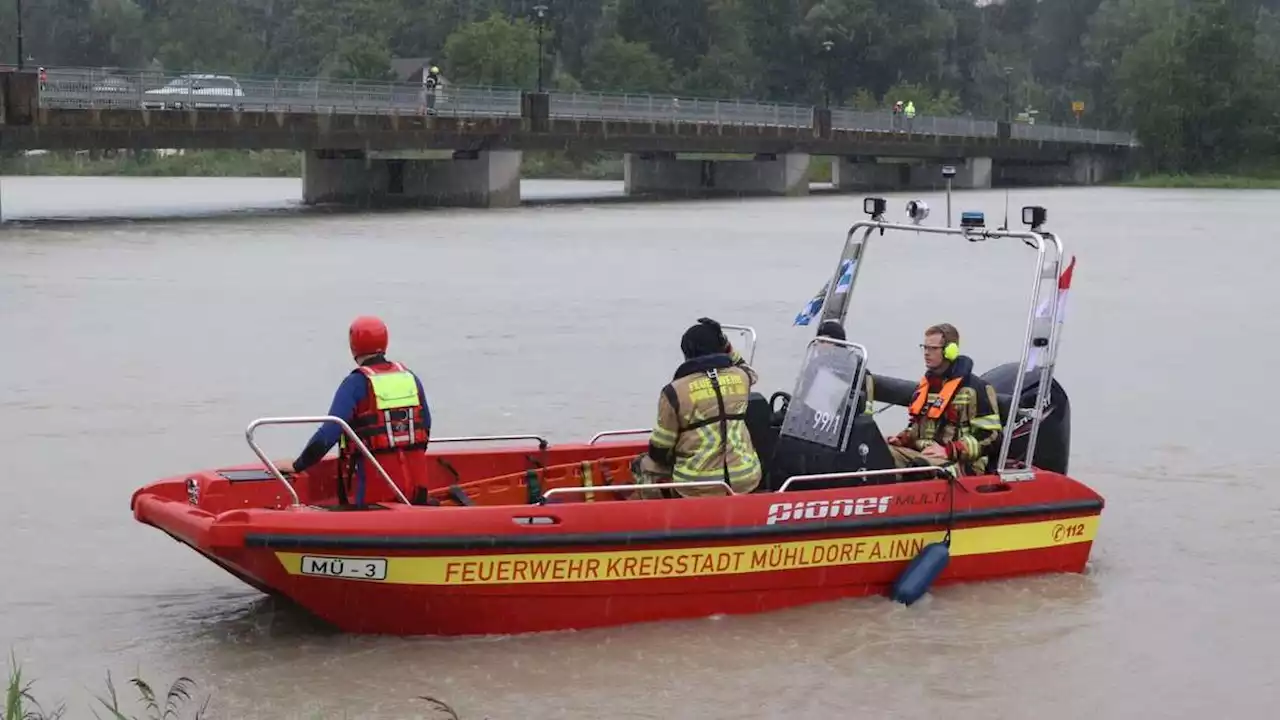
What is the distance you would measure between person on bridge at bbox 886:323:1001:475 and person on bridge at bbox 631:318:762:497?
1.23 meters

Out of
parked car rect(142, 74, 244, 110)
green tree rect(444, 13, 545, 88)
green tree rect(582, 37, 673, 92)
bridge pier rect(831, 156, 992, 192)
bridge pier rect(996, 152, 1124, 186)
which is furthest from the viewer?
green tree rect(582, 37, 673, 92)

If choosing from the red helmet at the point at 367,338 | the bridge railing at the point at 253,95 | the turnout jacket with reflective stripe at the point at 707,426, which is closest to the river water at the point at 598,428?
the turnout jacket with reflective stripe at the point at 707,426

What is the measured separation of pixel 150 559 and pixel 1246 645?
19.7ft

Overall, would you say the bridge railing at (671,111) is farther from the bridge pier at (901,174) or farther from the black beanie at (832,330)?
the black beanie at (832,330)

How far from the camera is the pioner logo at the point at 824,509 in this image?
9.29m

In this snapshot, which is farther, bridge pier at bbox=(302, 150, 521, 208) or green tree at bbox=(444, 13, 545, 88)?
green tree at bbox=(444, 13, 545, 88)

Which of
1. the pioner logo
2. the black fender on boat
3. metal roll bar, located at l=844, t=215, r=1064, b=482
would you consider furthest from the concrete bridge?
the pioner logo

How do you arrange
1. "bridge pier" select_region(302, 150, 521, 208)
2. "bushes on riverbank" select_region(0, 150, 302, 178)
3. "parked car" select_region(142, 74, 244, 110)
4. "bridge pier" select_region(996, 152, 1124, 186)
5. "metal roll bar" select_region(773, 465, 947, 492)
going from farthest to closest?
"bridge pier" select_region(996, 152, 1124, 186) → "bushes on riverbank" select_region(0, 150, 302, 178) → "bridge pier" select_region(302, 150, 521, 208) → "parked car" select_region(142, 74, 244, 110) → "metal roll bar" select_region(773, 465, 947, 492)

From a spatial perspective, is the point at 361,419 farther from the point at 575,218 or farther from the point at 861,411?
the point at 575,218

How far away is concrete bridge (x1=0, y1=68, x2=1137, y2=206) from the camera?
41.2m

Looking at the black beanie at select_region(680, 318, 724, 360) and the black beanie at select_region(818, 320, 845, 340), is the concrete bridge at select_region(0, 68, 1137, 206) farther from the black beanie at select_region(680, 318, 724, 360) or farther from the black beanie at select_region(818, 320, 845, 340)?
the black beanie at select_region(680, 318, 724, 360)

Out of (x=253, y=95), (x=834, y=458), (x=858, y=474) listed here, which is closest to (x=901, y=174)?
(x=253, y=95)

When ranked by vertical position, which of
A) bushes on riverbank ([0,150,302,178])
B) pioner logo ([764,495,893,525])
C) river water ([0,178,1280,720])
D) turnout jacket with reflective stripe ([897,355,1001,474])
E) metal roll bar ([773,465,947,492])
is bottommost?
bushes on riverbank ([0,150,302,178])

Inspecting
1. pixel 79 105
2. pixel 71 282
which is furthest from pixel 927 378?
pixel 79 105
